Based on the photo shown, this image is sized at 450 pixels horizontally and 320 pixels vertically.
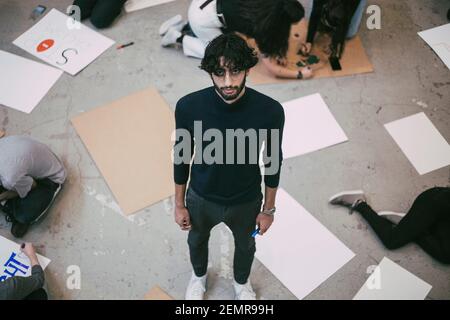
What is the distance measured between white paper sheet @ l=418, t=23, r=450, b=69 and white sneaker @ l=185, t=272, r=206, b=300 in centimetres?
199

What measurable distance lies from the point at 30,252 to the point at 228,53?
1.39 meters

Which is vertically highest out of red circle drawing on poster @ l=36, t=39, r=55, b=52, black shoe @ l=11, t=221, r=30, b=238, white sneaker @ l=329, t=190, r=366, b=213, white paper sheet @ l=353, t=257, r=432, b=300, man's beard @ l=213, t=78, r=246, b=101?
man's beard @ l=213, t=78, r=246, b=101

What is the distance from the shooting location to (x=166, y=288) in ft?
6.55

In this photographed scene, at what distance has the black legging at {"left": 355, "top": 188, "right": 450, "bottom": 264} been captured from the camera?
193 centimetres

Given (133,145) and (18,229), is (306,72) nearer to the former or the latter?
(133,145)

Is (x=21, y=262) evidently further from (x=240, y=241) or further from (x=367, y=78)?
(x=367, y=78)

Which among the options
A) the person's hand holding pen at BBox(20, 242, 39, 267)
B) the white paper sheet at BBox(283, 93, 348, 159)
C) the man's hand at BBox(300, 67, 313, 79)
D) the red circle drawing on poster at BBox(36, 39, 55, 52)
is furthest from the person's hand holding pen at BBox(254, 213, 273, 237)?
the red circle drawing on poster at BBox(36, 39, 55, 52)

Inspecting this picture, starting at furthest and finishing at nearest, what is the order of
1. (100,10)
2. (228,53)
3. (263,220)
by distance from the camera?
(100,10) < (263,220) < (228,53)

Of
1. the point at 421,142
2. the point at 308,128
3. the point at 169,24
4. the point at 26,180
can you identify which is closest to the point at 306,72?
the point at 308,128

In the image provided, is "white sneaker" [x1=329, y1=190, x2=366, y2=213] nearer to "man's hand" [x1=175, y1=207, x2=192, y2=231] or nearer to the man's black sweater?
the man's black sweater

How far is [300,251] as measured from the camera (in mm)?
2078

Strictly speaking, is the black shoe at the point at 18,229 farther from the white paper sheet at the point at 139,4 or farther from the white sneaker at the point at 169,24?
the white paper sheet at the point at 139,4

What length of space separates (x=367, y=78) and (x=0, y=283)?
222cm
